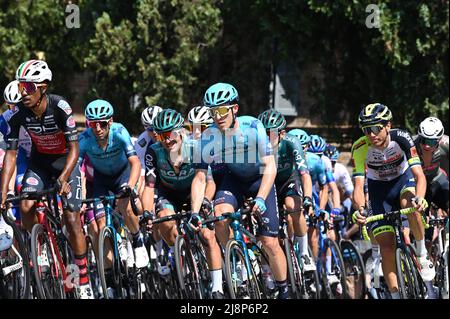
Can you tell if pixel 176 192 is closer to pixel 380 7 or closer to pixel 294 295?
pixel 294 295

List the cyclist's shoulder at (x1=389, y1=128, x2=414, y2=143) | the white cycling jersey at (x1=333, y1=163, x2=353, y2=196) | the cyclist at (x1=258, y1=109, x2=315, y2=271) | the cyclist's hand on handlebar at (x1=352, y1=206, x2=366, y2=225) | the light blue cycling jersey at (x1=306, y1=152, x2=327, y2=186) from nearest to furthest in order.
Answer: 1. the cyclist's hand on handlebar at (x1=352, y1=206, x2=366, y2=225)
2. the cyclist's shoulder at (x1=389, y1=128, x2=414, y2=143)
3. the cyclist at (x1=258, y1=109, x2=315, y2=271)
4. the light blue cycling jersey at (x1=306, y1=152, x2=327, y2=186)
5. the white cycling jersey at (x1=333, y1=163, x2=353, y2=196)

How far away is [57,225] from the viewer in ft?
35.4

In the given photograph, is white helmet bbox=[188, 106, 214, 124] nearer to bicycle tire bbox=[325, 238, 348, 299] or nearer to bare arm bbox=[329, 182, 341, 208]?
bicycle tire bbox=[325, 238, 348, 299]

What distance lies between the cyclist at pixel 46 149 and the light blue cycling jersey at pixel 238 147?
1.20 metres

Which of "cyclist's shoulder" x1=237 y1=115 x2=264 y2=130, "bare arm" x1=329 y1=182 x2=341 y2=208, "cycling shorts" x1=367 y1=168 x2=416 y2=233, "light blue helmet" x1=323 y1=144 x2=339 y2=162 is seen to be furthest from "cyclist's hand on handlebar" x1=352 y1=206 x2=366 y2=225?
"light blue helmet" x1=323 y1=144 x2=339 y2=162

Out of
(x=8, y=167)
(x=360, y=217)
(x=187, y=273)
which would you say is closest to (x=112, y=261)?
(x=187, y=273)

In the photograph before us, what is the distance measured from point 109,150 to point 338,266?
9.29 ft

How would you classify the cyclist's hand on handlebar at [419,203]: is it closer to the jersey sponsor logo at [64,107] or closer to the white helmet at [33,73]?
the jersey sponsor logo at [64,107]

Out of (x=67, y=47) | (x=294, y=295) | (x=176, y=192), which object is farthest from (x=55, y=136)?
(x=67, y=47)

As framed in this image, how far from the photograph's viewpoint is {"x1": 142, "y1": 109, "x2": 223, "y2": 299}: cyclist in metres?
11.2

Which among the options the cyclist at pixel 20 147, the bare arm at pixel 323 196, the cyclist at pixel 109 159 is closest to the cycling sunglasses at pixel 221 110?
the cyclist at pixel 109 159

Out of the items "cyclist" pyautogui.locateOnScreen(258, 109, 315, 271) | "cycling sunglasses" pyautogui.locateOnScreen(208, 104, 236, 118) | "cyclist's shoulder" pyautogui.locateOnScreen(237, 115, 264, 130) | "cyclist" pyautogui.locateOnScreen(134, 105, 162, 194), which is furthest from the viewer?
"cyclist" pyautogui.locateOnScreen(134, 105, 162, 194)

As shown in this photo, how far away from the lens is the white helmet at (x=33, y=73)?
1040cm

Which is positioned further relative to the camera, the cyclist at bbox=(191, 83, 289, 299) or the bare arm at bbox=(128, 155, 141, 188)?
the bare arm at bbox=(128, 155, 141, 188)
